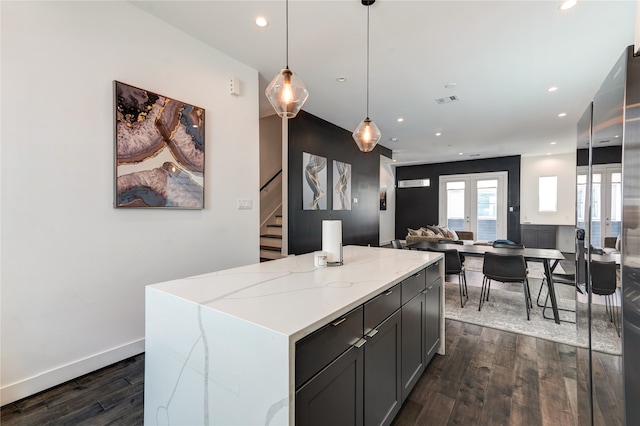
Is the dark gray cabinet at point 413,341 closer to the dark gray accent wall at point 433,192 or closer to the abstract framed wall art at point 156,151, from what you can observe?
the abstract framed wall art at point 156,151

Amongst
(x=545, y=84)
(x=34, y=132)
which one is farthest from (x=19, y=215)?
(x=545, y=84)

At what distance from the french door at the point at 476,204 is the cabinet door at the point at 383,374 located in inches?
342

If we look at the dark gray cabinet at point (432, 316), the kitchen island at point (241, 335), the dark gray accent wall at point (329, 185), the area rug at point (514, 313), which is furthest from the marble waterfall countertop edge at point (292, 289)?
the dark gray accent wall at point (329, 185)

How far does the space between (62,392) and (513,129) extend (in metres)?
7.50

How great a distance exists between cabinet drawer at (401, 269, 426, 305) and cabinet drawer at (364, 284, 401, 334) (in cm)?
9

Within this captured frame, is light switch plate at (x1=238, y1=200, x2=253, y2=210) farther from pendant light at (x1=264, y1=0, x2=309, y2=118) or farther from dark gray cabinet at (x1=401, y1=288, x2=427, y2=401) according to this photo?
dark gray cabinet at (x1=401, y1=288, x2=427, y2=401)

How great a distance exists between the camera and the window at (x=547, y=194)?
8258mm

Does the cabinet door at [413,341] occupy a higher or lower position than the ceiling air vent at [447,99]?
lower

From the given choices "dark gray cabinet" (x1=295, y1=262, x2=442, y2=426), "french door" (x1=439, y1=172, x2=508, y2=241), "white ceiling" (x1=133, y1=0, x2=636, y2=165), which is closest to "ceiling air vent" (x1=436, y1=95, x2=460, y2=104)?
"white ceiling" (x1=133, y1=0, x2=636, y2=165)

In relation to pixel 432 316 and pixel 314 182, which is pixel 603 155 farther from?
pixel 314 182

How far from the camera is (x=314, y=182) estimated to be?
5078 mm

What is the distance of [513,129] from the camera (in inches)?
226

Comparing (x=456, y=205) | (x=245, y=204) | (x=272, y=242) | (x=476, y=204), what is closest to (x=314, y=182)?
(x=272, y=242)

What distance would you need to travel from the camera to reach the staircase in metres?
4.93
